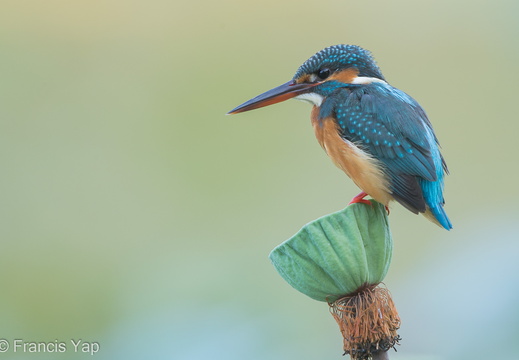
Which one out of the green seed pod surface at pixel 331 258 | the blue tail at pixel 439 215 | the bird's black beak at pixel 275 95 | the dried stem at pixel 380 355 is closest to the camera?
the dried stem at pixel 380 355

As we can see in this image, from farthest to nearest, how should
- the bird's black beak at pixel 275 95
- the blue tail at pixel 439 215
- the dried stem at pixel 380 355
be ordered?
the bird's black beak at pixel 275 95 → the blue tail at pixel 439 215 → the dried stem at pixel 380 355

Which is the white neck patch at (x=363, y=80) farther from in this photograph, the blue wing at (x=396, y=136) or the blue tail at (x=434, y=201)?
the blue tail at (x=434, y=201)

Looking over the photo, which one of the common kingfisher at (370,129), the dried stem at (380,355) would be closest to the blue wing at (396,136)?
the common kingfisher at (370,129)

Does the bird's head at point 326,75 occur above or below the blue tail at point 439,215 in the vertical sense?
above

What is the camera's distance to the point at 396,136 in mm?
2328

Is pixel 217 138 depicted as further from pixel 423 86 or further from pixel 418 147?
pixel 418 147

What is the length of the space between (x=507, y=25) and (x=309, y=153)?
1.69 m

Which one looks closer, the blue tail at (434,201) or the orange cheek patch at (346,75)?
the blue tail at (434,201)

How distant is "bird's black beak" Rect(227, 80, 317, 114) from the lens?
247 cm

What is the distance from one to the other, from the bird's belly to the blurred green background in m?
0.51

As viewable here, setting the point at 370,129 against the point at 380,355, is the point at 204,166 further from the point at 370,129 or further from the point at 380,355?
the point at 380,355

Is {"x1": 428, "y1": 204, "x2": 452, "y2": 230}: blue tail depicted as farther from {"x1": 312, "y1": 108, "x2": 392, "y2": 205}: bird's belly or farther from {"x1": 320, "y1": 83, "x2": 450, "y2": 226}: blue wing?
{"x1": 312, "y1": 108, "x2": 392, "y2": 205}: bird's belly

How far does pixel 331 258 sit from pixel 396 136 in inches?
34.0

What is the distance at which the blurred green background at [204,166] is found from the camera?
2.88 m
